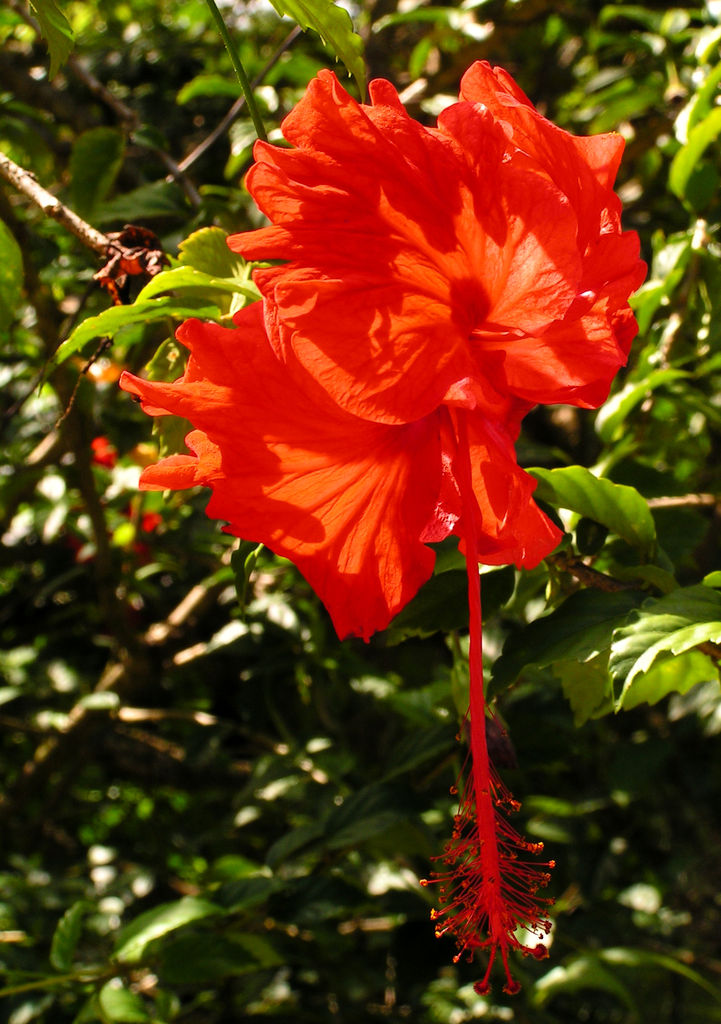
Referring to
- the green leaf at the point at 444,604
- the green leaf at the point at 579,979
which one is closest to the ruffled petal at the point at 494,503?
the green leaf at the point at 444,604

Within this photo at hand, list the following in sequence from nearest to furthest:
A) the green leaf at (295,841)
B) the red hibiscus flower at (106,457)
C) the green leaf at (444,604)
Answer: the green leaf at (444,604), the green leaf at (295,841), the red hibiscus flower at (106,457)

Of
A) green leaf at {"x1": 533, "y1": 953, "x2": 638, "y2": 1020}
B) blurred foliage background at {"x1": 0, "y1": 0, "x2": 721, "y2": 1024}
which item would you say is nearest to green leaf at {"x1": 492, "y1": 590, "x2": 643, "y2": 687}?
blurred foliage background at {"x1": 0, "y1": 0, "x2": 721, "y2": 1024}

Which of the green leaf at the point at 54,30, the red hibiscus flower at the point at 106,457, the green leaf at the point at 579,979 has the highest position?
the green leaf at the point at 54,30

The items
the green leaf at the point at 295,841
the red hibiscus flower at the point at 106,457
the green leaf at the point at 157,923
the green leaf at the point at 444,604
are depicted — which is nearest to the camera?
the green leaf at the point at 444,604

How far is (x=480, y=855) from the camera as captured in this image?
2.04 feet

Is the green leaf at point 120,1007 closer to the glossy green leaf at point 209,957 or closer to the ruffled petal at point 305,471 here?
the glossy green leaf at point 209,957

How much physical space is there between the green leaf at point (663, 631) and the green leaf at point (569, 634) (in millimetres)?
27

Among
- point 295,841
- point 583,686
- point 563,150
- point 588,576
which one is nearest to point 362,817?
point 295,841

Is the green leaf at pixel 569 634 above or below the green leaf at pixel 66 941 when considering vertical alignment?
above

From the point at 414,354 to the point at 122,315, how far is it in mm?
233

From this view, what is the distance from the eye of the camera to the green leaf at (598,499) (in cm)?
75

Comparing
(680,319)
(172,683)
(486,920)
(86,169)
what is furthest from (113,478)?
(486,920)

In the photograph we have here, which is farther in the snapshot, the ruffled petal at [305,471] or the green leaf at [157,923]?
the green leaf at [157,923]

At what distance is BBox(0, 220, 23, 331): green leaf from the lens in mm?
896
